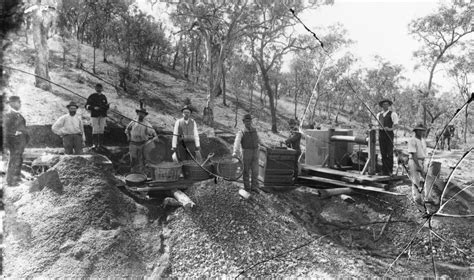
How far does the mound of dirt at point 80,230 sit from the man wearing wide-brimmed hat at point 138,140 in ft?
5.10

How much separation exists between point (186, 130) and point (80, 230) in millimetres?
3098

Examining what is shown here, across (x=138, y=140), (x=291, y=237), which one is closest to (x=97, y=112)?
(x=138, y=140)

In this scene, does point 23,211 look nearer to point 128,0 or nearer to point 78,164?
point 78,164

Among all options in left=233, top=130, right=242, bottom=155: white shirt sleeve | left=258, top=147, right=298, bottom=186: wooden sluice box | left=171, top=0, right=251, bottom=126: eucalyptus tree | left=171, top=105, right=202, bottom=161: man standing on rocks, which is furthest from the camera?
left=171, top=0, right=251, bottom=126: eucalyptus tree

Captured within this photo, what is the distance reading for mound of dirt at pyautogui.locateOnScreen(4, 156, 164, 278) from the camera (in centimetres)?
442

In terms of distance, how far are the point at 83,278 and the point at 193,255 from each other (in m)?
1.58

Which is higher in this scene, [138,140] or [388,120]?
[388,120]

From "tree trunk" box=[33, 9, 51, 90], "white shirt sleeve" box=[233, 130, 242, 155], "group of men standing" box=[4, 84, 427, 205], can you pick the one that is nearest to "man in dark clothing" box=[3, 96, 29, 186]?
"group of men standing" box=[4, 84, 427, 205]

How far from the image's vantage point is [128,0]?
76.7ft

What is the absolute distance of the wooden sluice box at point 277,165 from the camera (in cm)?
747

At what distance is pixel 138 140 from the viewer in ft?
25.0

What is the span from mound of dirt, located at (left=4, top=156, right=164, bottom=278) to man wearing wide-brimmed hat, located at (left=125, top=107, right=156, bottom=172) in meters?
1.55

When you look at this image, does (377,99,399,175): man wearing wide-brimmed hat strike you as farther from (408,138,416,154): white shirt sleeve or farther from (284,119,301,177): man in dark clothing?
(284,119,301,177): man in dark clothing

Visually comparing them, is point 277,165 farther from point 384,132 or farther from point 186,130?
point 384,132
